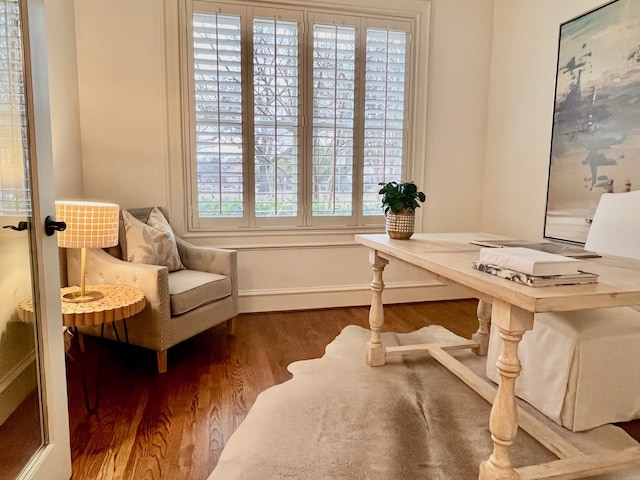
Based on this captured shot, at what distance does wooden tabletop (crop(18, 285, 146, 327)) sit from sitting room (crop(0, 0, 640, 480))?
0.01 m

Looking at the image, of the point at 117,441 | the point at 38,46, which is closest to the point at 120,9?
the point at 38,46

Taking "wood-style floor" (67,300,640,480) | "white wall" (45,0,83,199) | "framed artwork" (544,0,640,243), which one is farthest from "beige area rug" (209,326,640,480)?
"white wall" (45,0,83,199)

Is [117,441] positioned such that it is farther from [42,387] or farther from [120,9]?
[120,9]

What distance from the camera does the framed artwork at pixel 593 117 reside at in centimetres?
253

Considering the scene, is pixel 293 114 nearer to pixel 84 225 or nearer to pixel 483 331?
pixel 84 225

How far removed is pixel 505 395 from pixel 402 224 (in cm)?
106

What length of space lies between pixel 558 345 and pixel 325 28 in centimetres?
275

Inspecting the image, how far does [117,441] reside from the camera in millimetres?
1745

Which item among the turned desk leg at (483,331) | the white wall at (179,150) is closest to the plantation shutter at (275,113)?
the white wall at (179,150)

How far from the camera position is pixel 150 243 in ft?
8.73

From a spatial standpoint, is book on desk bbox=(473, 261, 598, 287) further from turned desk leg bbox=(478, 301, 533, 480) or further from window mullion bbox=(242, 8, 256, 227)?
window mullion bbox=(242, 8, 256, 227)

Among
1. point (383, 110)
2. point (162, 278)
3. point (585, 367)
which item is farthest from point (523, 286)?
point (383, 110)

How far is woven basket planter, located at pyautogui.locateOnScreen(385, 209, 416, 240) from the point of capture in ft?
7.32

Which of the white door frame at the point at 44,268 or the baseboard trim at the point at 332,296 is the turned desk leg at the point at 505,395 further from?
the baseboard trim at the point at 332,296
